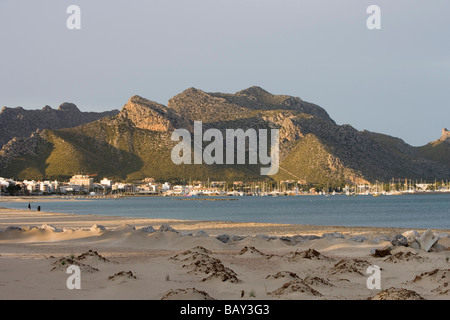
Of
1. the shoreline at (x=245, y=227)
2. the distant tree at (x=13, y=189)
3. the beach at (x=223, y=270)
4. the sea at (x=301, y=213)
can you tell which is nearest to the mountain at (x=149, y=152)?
the distant tree at (x=13, y=189)

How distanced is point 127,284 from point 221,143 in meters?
184

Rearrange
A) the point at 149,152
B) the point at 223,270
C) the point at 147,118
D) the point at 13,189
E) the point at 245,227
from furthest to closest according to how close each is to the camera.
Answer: the point at 147,118 < the point at 149,152 < the point at 13,189 < the point at 245,227 < the point at 223,270

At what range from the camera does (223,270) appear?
14.5m

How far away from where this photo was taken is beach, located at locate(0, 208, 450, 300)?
11883 millimetres

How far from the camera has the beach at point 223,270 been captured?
11883mm

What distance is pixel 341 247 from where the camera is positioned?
22578mm

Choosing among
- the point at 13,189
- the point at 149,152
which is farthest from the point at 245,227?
the point at 13,189
